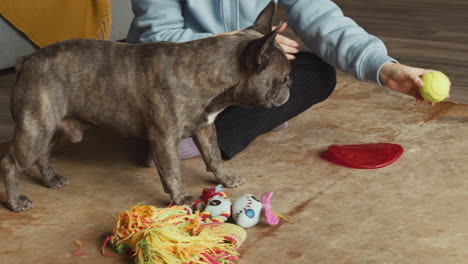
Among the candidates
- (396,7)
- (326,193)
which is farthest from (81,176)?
(396,7)

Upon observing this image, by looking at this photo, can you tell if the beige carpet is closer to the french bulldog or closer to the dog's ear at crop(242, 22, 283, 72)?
the french bulldog

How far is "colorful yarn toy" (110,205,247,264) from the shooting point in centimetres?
157

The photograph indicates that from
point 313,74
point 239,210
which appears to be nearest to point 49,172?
point 239,210

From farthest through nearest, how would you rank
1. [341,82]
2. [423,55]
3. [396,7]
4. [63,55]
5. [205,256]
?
[396,7]
[423,55]
[341,82]
[63,55]
[205,256]

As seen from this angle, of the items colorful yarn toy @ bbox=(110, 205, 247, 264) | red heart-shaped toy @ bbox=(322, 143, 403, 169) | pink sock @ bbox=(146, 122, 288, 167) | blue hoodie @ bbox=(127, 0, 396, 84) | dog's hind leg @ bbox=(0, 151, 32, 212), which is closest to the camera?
colorful yarn toy @ bbox=(110, 205, 247, 264)

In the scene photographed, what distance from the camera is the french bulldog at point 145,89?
1.82 m

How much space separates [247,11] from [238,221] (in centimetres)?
82

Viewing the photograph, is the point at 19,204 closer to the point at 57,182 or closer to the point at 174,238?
the point at 57,182

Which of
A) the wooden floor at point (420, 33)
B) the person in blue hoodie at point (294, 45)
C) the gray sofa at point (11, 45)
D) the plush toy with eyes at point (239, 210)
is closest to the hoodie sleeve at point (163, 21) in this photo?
the person in blue hoodie at point (294, 45)

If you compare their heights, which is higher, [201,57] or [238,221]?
[201,57]

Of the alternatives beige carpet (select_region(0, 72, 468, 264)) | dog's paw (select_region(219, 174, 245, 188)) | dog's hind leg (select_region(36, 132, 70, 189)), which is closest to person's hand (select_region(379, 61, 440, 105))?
beige carpet (select_region(0, 72, 468, 264))

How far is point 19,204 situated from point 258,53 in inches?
Answer: 34.1

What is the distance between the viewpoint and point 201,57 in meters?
1.83

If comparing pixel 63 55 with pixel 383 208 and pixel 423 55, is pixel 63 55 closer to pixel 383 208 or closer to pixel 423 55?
pixel 383 208
